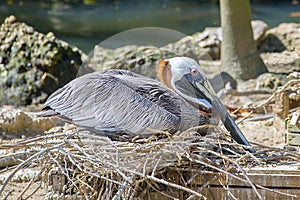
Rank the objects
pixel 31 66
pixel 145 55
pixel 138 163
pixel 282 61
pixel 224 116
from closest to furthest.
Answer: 1. pixel 138 163
2. pixel 224 116
3. pixel 145 55
4. pixel 31 66
5. pixel 282 61

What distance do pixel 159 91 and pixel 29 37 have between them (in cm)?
433

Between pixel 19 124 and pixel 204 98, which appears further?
pixel 19 124

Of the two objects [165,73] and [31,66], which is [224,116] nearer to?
[165,73]

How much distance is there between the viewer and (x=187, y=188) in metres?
3.53

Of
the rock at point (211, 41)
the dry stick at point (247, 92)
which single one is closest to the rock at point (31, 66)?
the rock at point (211, 41)

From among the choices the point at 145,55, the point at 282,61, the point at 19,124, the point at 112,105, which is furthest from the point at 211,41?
the point at 112,105

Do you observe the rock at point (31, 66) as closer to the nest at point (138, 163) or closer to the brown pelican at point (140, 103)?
the brown pelican at point (140, 103)

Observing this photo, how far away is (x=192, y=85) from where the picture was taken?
4.41 metres

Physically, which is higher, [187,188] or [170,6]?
[170,6]

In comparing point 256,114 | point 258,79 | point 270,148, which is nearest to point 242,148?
point 270,148

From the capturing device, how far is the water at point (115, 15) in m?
13.5

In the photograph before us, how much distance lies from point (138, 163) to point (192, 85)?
3.09 ft

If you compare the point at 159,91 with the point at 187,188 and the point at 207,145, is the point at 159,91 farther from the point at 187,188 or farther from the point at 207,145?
the point at 187,188

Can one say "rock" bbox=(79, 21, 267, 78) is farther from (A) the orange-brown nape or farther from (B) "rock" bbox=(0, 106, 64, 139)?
(A) the orange-brown nape
